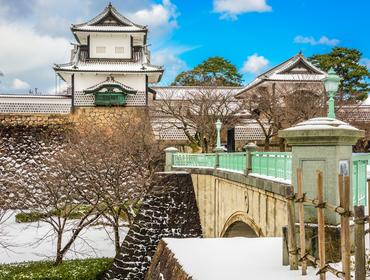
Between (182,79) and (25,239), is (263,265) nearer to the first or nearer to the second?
(25,239)

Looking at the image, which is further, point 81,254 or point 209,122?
point 209,122

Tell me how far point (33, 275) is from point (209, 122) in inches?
664

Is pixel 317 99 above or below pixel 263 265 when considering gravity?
above

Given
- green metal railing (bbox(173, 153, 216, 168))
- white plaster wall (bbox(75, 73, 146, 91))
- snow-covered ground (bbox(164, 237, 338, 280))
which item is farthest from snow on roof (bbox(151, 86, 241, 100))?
snow-covered ground (bbox(164, 237, 338, 280))

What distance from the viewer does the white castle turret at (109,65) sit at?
34.6 m

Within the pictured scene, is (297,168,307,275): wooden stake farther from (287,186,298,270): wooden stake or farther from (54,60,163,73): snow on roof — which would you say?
(54,60,163,73): snow on roof

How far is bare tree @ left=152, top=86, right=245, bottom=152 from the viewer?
3077 centimetres

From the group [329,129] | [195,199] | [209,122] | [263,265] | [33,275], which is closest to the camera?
[329,129]

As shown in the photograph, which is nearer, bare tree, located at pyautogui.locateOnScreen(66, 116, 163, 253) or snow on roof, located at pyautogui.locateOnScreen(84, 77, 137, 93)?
bare tree, located at pyautogui.locateOnScreen(66, 116, 163, 253)

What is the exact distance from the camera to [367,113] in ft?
111

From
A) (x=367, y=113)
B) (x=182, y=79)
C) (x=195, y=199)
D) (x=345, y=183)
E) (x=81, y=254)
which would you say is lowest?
(x=81, y=254)

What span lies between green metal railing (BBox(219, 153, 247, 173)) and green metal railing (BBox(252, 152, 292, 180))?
0.76 metres

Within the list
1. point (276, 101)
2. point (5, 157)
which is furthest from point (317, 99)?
point (5, 157)

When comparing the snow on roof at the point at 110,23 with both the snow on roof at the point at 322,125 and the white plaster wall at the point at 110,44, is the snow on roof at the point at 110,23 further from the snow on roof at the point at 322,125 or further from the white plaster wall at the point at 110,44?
the snow on roof at the point at 322,125
